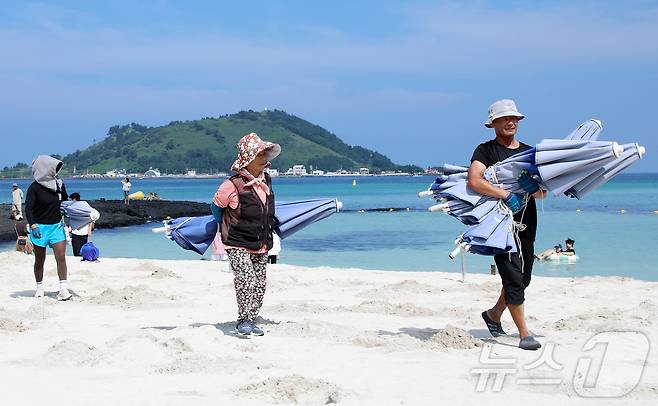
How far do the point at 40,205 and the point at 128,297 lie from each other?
155 cm

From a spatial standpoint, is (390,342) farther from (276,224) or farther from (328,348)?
(276,224)

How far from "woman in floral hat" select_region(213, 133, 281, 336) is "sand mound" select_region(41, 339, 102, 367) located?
138 centimetres

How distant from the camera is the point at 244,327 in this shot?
731 cm

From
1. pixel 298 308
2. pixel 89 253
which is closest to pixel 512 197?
pixel 298 308

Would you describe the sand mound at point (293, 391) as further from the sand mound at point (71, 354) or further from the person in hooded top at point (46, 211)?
the person in hooded top at point (46, 211)

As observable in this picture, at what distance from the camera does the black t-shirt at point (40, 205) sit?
32.3 ft

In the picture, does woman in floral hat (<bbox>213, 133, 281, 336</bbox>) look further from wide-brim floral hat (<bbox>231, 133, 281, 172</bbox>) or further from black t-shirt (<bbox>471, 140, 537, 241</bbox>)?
black t-shirt (<bbox>471, 140, 537, 241</bbox>)

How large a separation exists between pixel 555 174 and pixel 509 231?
58cm

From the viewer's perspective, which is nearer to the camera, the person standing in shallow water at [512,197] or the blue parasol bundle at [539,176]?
the blue parasol bundle at [539,176]

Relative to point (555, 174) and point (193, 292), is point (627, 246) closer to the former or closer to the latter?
point (193, 292)

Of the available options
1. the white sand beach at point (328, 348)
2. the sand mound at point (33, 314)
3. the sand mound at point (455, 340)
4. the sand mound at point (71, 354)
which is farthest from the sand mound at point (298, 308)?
the sand mound at point (71, 354)

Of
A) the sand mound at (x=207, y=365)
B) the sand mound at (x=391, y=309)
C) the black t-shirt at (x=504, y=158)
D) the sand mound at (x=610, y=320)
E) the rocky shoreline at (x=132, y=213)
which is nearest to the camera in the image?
the sand mound at (x=207, y=365)

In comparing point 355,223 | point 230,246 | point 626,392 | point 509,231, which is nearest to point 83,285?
point 230,246

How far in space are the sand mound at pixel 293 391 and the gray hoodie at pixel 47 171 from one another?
5.41 m
